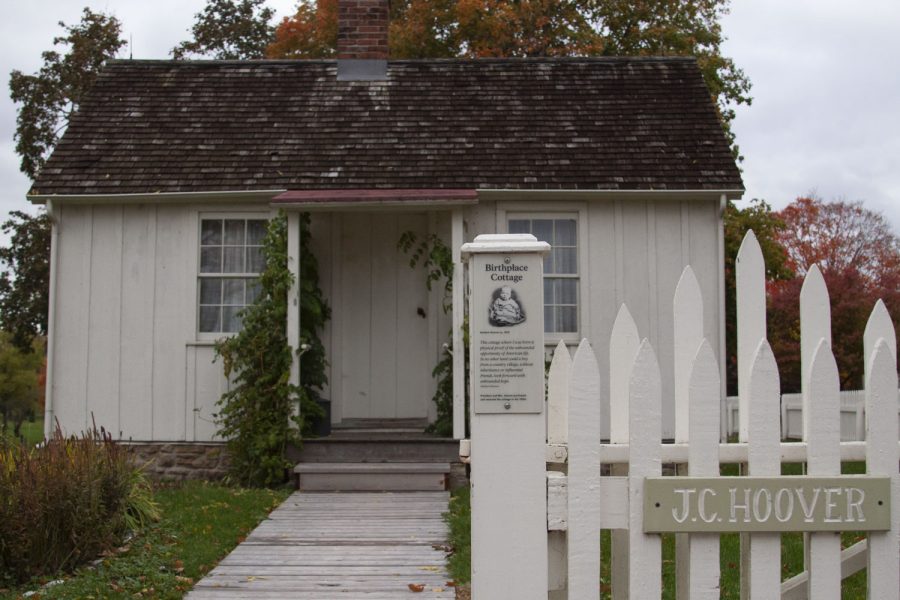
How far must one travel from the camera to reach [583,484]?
326 centimetres

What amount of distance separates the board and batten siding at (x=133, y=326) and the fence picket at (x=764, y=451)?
30.1ft

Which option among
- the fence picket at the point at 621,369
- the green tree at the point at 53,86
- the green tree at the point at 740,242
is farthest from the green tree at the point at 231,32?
the fence picket at the point at 621,369

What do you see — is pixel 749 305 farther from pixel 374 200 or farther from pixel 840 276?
pixel 840 276

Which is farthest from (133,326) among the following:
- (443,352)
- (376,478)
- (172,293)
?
(443,352)

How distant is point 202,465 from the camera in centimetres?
1165

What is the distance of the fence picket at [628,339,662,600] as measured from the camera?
324cm

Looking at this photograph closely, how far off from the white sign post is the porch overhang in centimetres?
757

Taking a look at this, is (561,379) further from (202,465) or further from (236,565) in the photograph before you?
(202,465)

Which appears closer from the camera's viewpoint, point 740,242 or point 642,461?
point 642,461

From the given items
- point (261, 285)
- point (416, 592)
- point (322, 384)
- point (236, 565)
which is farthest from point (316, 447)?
point (416, 592)

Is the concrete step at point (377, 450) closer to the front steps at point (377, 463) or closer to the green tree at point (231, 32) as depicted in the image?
the front steps at point (377, 463)

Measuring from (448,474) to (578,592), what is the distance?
24.5ft

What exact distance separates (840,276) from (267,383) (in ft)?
69.9

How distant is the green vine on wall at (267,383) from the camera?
10.9 meters
